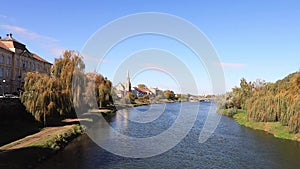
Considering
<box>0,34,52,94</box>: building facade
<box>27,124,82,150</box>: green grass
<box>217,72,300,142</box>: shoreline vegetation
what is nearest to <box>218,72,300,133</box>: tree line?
<box>217,72,300,142</box>: shoreline vegetation

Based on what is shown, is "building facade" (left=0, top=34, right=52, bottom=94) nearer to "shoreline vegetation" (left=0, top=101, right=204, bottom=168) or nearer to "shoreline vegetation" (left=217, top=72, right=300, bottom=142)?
"shoreline vegetation" (left=0, top=101, right=204, bottom=168)

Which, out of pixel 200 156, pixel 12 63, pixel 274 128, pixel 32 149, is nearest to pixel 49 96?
pixel 32 149

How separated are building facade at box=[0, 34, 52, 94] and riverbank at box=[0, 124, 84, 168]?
68.5ft

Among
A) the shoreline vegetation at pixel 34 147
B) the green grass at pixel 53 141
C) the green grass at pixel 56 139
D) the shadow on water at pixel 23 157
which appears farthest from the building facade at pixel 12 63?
the shadow on water at pixel 23 157

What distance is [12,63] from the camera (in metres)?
44.8

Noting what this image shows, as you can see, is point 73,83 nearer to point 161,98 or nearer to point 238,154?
point 238,154

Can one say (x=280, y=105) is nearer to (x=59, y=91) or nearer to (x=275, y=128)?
(x=275, y=128)

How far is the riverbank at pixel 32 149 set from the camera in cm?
1615

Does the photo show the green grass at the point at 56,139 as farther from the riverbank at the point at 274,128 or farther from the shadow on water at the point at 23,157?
the riverbank at the point at 274,128

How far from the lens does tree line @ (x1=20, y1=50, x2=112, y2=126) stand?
27188 millimetres

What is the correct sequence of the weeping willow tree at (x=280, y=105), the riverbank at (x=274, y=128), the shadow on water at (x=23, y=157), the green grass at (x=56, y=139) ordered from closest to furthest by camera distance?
the shadow on water at (x=23, y=157) → the green grass at (x=56, y=139) → the weeping willow tree at (x=280, y=105) → the riverbank at (x=274, y=128)

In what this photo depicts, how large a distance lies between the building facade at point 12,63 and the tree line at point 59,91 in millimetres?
12095

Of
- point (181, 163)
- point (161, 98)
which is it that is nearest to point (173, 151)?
point (181, 163)

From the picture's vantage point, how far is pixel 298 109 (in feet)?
85.0
